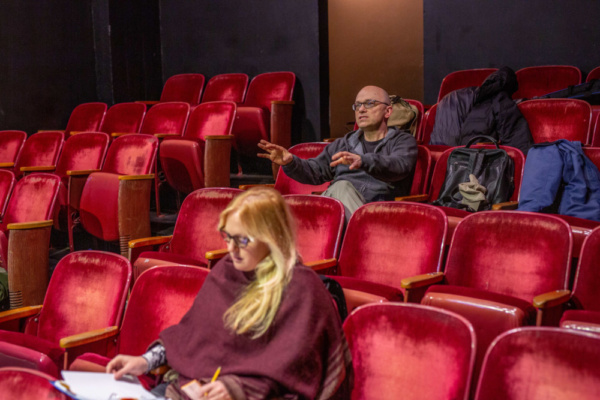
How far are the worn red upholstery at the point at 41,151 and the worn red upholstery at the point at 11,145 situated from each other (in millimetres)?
68

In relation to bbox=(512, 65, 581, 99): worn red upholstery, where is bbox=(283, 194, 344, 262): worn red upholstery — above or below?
below

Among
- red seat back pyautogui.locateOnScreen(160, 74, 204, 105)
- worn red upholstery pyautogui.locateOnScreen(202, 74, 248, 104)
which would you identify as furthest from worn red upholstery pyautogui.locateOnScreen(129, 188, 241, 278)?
red seat back pyautogui.locateOnScreen(160, 74, 204, 105)

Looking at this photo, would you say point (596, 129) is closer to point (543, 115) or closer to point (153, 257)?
point (543, 115)

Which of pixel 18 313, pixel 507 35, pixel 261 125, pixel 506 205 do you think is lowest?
pixel 18 313

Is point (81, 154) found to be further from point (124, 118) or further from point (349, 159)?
point (349, 159)

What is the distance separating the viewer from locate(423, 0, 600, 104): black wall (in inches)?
69.8

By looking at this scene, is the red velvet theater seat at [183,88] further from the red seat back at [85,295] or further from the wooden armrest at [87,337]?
the wooden armrest at [87,337]

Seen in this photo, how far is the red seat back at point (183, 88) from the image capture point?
7.66 feet

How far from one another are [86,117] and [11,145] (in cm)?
32

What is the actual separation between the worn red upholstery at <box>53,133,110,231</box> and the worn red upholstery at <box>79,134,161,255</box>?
0.09 metres

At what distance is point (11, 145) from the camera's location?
76.6 inches

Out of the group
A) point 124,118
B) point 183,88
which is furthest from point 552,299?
point 183,88

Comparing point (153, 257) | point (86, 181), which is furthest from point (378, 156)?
point (86, 181)

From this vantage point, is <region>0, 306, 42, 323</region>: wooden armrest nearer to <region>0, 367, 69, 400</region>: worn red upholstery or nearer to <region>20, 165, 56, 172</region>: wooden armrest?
<region>0, 367, 69, 400</region>: worn red upholstery
